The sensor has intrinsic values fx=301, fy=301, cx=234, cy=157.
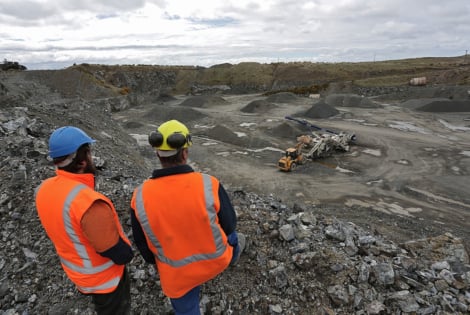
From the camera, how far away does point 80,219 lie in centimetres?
204

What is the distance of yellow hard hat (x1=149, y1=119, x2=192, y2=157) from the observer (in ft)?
6.86

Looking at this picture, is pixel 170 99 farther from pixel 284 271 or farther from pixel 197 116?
pixel 284 271

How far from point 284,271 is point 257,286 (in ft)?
1.29

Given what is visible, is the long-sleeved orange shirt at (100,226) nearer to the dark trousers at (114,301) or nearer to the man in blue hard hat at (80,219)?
the man in blue hard hat at (80,219)

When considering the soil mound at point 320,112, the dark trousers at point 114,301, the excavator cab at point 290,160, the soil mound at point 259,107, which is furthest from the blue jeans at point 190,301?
the soil mound at point 259,107

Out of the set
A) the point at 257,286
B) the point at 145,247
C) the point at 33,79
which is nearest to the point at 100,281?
the point at 145,247

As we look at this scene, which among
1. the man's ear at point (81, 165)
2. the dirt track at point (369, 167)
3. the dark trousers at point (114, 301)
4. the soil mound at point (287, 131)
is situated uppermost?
the man's ear at point (81, 165)

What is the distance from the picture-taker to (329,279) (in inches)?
145

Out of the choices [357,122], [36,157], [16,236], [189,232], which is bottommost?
[357,122]

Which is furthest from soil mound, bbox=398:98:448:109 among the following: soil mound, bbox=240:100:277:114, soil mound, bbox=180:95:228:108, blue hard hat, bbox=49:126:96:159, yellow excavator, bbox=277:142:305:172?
blue hard hat, bbox=49:126:96:159

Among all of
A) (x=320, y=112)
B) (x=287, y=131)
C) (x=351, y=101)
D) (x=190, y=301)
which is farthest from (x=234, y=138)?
(x=190, y=301)

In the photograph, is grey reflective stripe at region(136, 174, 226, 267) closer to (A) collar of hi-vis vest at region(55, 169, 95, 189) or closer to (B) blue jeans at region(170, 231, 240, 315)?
(B) blue jeans at region(170, 231, 240, 315)

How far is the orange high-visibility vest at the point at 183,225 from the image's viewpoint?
207 cm

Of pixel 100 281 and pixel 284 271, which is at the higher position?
pixel 100 281
